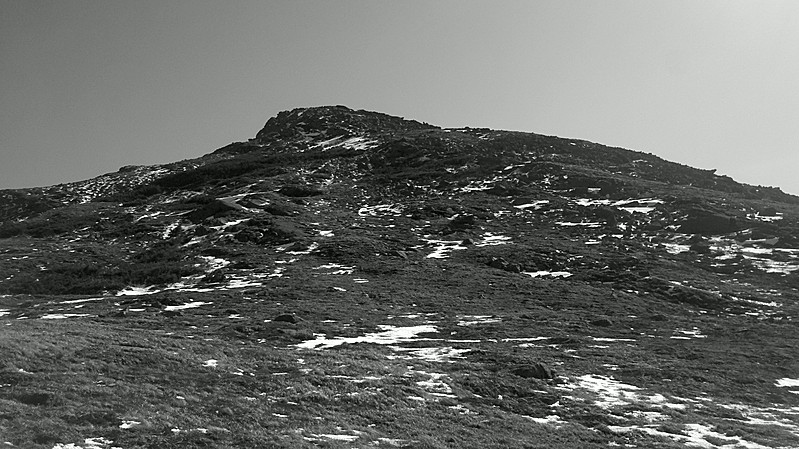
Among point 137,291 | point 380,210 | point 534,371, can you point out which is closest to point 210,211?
point 380,210

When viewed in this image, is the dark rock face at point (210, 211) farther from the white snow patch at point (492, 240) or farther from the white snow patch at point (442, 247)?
the white snow patch at point (492, 240)

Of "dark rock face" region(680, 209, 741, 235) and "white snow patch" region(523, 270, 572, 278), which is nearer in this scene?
"white snow patch" region(523, 270, 572, 278)

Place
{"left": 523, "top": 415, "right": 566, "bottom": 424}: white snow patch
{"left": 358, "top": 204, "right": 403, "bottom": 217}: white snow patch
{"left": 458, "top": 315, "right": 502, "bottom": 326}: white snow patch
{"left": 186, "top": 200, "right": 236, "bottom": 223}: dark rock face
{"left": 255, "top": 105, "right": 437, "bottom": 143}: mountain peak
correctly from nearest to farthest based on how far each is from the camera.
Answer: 1. {"left": 523, "top": 415, "right": 566, "bottom": 424}: white snow patch
2. {"left": 458, "top": 315, "right": 502, "bottom": 326}: white snow patch
3. {"left": 186, "top": 200, "right": 236, "bottom": 223}: dark rock face
4. {"left": 358, "top": 204, "right": 403, "bottom": 217}: white snow patch
5. {"left": 255, "top": 105, "right": 437, "bottom": 143}: mountain peak

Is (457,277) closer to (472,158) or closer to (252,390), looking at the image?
(252,390)

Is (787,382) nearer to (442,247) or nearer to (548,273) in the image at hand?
(548,273)

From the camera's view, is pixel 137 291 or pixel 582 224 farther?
pixel 582 224

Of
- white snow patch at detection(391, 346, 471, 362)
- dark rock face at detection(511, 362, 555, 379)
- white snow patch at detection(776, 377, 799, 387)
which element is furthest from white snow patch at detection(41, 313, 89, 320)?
white snow patch at detection(776, 377, 799, 387)

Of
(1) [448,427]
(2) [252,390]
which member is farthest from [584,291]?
(2) [252,390]

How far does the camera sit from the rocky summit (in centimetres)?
1591

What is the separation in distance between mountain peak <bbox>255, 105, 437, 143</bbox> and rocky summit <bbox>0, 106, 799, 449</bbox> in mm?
41512

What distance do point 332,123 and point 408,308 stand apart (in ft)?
382

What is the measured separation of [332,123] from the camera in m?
148

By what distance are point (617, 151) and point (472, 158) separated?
29.8 metres

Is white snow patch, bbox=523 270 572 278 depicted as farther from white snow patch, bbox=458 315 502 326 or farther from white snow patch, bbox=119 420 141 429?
white snow patch, bbox=119 420 141 429
